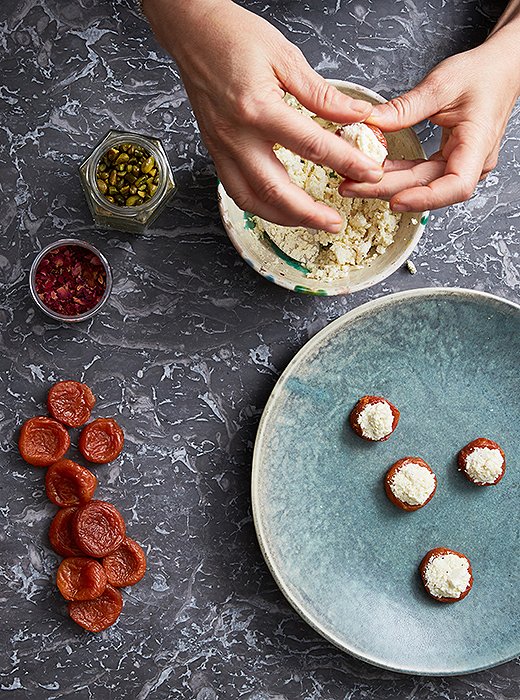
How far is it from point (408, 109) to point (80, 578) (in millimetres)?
901

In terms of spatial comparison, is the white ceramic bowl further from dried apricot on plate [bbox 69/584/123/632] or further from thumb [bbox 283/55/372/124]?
dried apricot on plate [bbox 69/584/123/632]

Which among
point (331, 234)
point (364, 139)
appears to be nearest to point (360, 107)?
point (364, 139)

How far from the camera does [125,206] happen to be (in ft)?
4.41

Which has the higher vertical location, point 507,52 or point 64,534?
point 507,52

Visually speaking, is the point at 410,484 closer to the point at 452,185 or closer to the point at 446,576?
the point at 446,576

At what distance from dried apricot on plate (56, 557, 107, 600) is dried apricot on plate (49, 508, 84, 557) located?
2 cm

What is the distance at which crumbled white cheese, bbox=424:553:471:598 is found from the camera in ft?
4.50

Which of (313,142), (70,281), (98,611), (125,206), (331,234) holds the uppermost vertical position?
(313,142)

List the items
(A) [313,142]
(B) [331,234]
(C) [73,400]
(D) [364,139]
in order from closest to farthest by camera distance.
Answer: (A) [313,142], (D) [364,139], (B) [331,234], (C) [73,400]

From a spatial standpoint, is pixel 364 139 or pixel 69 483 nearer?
pixel 364 139

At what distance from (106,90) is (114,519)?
73 centimetres

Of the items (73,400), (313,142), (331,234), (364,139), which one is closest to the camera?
(313,142)

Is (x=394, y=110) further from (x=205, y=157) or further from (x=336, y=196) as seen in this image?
(x=205, y=157)

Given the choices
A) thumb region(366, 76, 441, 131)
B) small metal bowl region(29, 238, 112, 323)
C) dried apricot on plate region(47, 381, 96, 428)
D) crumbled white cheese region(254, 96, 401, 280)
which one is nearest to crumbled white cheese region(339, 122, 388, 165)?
thumb region(366, 76, 441, 131)
